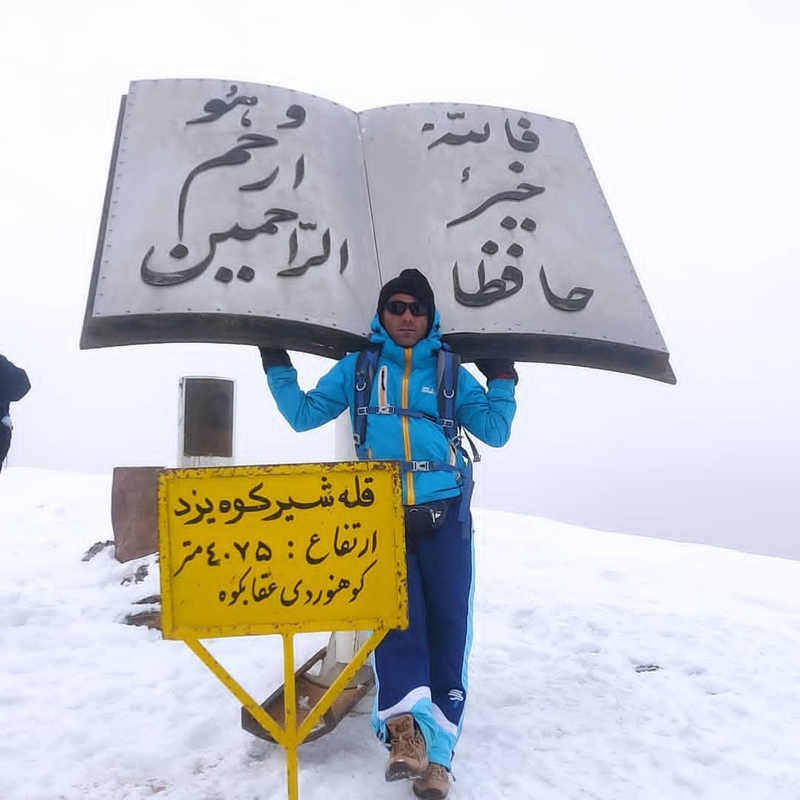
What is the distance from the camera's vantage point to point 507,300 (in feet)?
11.0

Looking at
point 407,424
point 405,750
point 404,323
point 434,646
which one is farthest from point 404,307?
A: point 405,750

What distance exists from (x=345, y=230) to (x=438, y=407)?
3.72 feet

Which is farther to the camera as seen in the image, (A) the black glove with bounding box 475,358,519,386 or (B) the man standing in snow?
(B) the man standing in snow

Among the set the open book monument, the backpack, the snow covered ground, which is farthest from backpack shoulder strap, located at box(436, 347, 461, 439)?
the snow covered ground

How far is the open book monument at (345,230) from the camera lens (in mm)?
2996

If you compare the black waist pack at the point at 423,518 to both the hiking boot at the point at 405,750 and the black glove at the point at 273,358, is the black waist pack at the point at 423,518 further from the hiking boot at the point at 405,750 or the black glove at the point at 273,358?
the black glove at the point at 273,358

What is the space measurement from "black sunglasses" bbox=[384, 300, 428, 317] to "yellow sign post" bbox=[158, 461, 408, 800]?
38.1 inches

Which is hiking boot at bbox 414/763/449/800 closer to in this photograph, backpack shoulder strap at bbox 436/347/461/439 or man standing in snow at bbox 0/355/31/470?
backpack shoulder strap at bbox 436/347/461/439

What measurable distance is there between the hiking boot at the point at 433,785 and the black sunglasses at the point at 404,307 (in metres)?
1.74

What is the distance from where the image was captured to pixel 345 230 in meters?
3.35

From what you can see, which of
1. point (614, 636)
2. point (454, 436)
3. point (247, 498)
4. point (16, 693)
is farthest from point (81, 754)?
point (614, 636)

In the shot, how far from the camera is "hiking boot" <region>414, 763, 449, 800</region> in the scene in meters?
2.37

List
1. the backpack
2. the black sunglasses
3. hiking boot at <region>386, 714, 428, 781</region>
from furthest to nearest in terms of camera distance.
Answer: the black sunglasses
the backpack
hiking boot at <region>386, 714, 428, 781</region>

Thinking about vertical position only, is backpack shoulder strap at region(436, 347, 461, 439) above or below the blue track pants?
above
